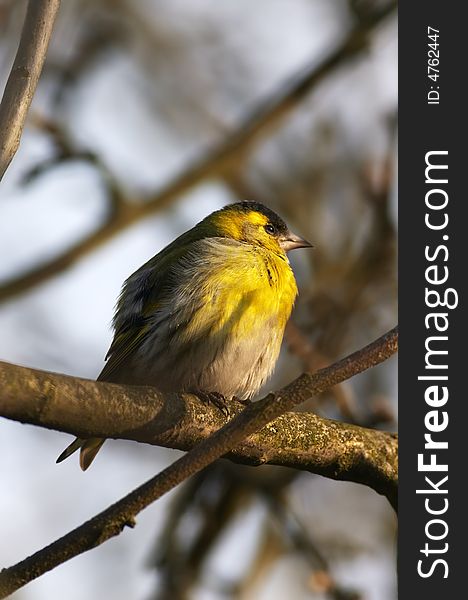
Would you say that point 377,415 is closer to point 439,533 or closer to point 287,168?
point 439,533

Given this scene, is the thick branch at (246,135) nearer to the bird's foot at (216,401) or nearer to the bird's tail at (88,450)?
the bird's tail at (88,450)

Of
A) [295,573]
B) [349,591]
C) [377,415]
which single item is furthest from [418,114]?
[295,573]

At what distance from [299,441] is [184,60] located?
21.8 feet

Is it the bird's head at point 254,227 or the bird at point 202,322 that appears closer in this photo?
the bird at point 202,322

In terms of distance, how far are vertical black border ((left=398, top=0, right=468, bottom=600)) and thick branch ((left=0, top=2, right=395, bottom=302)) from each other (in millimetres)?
1266

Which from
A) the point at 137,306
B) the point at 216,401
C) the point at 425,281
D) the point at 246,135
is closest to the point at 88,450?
the point at 137,306

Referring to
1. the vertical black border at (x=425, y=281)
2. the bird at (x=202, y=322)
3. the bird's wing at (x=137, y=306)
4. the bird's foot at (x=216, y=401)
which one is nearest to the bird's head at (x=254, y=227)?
the bird at (x=202, y=322)

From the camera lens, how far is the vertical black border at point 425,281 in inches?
157

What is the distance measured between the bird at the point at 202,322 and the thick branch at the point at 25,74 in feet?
6.83

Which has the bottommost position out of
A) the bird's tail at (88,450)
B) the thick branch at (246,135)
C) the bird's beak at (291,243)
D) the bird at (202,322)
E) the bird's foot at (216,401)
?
the bird's foot at (216,401)

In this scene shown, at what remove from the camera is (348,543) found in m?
6.86

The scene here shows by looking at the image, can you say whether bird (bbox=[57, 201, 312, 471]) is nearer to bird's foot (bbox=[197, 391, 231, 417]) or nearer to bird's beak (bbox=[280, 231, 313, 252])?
bird's beak (bbox=[280, 231, 313, 252])

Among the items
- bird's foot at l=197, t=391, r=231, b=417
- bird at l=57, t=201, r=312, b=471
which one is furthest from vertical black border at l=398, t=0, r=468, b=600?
bird at l=57, t=201, r=312, b=471

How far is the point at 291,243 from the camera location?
6172mm
